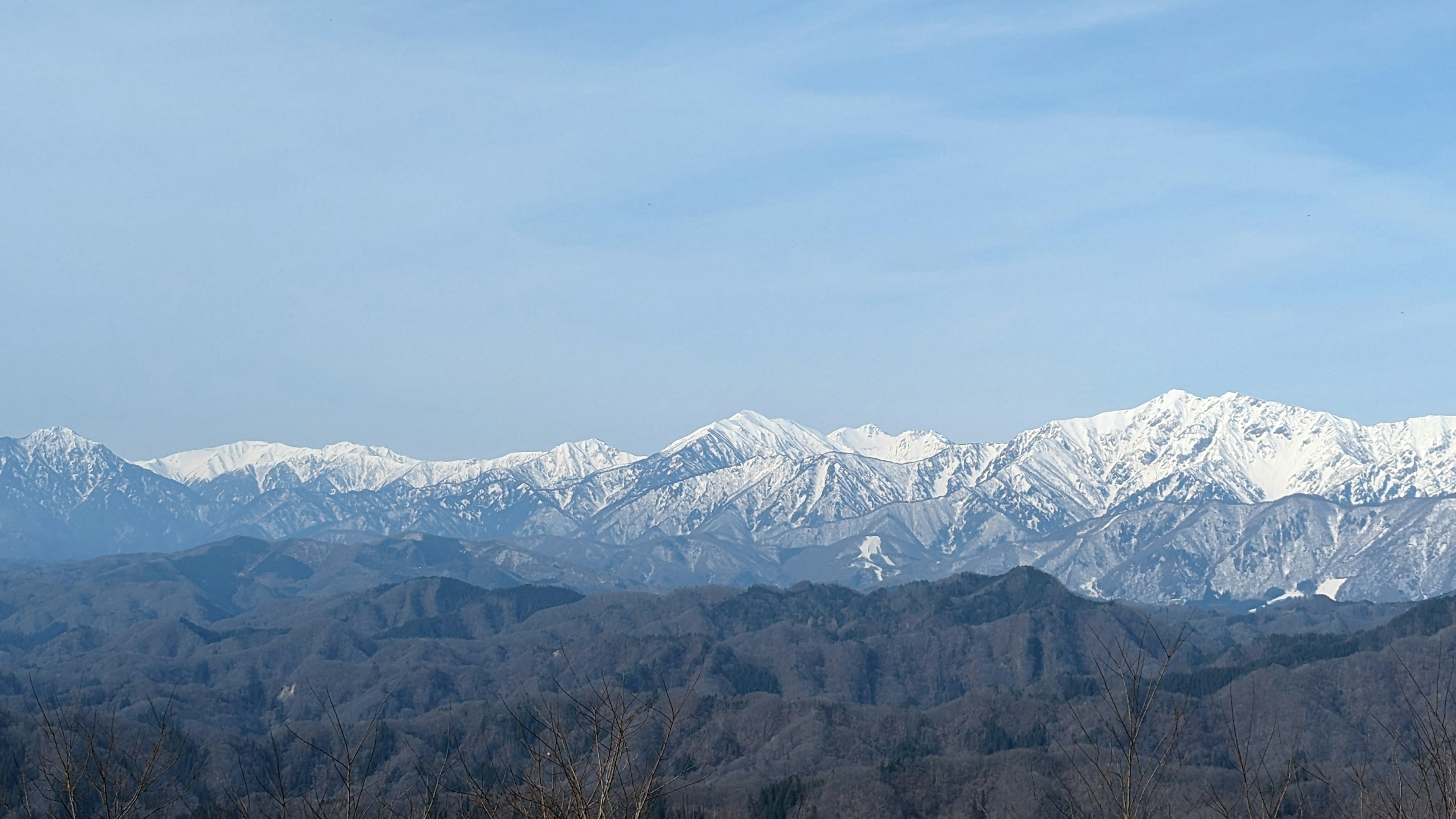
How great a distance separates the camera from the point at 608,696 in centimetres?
3406

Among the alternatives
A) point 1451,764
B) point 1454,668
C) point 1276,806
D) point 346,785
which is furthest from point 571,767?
point 1454,668

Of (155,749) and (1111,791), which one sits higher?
(155,749)

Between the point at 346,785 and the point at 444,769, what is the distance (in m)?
6.37

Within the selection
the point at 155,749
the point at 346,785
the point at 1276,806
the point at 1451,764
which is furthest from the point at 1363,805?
the point at 155,749

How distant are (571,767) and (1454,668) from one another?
189 m

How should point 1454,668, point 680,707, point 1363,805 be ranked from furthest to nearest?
1. point 1454,668
2. point 1363,805
3. point 680,707

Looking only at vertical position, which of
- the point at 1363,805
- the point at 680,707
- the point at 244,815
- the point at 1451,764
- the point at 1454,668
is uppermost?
the point at 680,707

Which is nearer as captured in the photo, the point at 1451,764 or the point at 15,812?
the point at 1451,764

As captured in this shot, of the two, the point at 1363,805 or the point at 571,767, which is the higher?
the point at 571,767

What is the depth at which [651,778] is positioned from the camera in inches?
1271

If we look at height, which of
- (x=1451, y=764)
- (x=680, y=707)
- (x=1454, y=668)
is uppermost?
(x=680, y=707)

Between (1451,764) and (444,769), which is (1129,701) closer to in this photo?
(1451,764)

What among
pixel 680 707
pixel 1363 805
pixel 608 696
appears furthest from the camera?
pixel 1363 805

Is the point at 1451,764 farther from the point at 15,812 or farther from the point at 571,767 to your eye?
the point at 15,812
